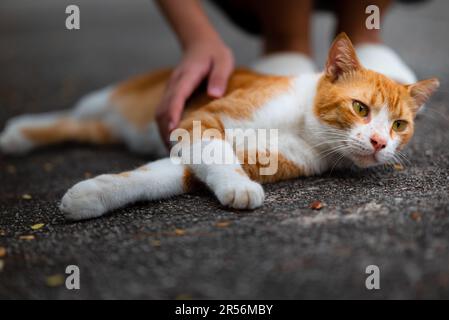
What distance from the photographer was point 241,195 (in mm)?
1192

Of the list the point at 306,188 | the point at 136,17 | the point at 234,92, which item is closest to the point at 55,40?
the point at 136,17

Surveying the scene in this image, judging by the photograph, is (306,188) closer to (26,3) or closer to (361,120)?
(361,120)

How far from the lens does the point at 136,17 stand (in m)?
6.47

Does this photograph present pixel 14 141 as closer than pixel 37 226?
No

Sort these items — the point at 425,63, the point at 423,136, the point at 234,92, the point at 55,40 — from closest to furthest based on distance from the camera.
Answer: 1. the point at 234,92
2. the point at 423,136
3. the point at 425,63
4. the point at 55,40

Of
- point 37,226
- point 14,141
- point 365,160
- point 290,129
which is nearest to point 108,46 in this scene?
point 14,141

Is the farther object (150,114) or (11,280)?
(150,114)

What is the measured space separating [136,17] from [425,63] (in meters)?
4.34

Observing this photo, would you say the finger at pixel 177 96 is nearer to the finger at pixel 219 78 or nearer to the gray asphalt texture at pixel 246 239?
the finger at pixel 219 78

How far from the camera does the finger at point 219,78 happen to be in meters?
1.65

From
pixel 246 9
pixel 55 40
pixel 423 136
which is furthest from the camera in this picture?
pixel 55 40

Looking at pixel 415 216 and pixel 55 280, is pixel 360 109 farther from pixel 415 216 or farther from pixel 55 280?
pixel 55 280

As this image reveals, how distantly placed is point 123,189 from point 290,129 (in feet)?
1.81

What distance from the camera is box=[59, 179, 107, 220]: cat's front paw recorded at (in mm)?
1201
